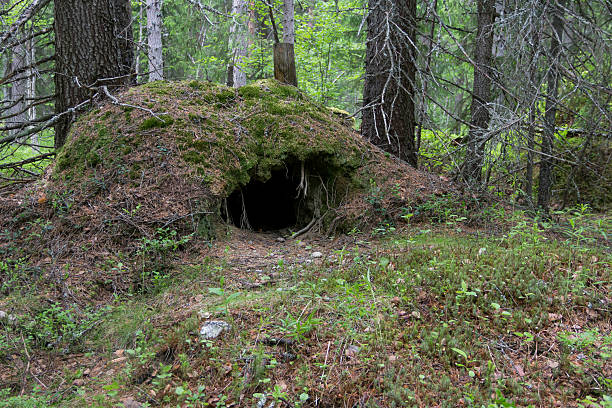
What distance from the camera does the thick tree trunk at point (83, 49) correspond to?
6105 mm

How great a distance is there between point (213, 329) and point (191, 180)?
234 cm

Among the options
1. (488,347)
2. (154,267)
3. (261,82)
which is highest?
(261,82)

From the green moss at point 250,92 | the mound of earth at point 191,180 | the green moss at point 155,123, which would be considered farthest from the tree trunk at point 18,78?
the green moss at point 250,92

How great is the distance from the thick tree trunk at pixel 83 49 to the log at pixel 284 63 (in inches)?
99.9

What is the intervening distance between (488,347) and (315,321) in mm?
1393

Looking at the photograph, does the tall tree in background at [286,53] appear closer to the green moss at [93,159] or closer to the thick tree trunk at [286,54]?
the thick tree trunk at [286,54]

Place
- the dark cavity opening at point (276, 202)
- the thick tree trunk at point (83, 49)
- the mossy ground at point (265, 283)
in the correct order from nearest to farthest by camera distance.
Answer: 1. the mossy ground at point (265, 283)
2. the thick tree trunk at point (83, 49)
3. the dark cavity opening at point (276, 202)

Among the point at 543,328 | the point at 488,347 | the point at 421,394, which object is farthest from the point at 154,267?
the point at 543,328

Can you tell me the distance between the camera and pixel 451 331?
330cm

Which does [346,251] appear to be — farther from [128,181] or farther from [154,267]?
[128,181]

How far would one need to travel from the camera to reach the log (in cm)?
712

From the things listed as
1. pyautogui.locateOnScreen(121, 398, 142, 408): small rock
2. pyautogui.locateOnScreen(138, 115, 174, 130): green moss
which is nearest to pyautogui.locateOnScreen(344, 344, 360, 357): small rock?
pyautogui.locateOnScreen(121, 398, 142, 408): small rock

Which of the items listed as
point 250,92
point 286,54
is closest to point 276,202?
point 250,92

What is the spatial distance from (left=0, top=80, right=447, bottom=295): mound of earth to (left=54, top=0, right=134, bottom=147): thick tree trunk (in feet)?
1.93
